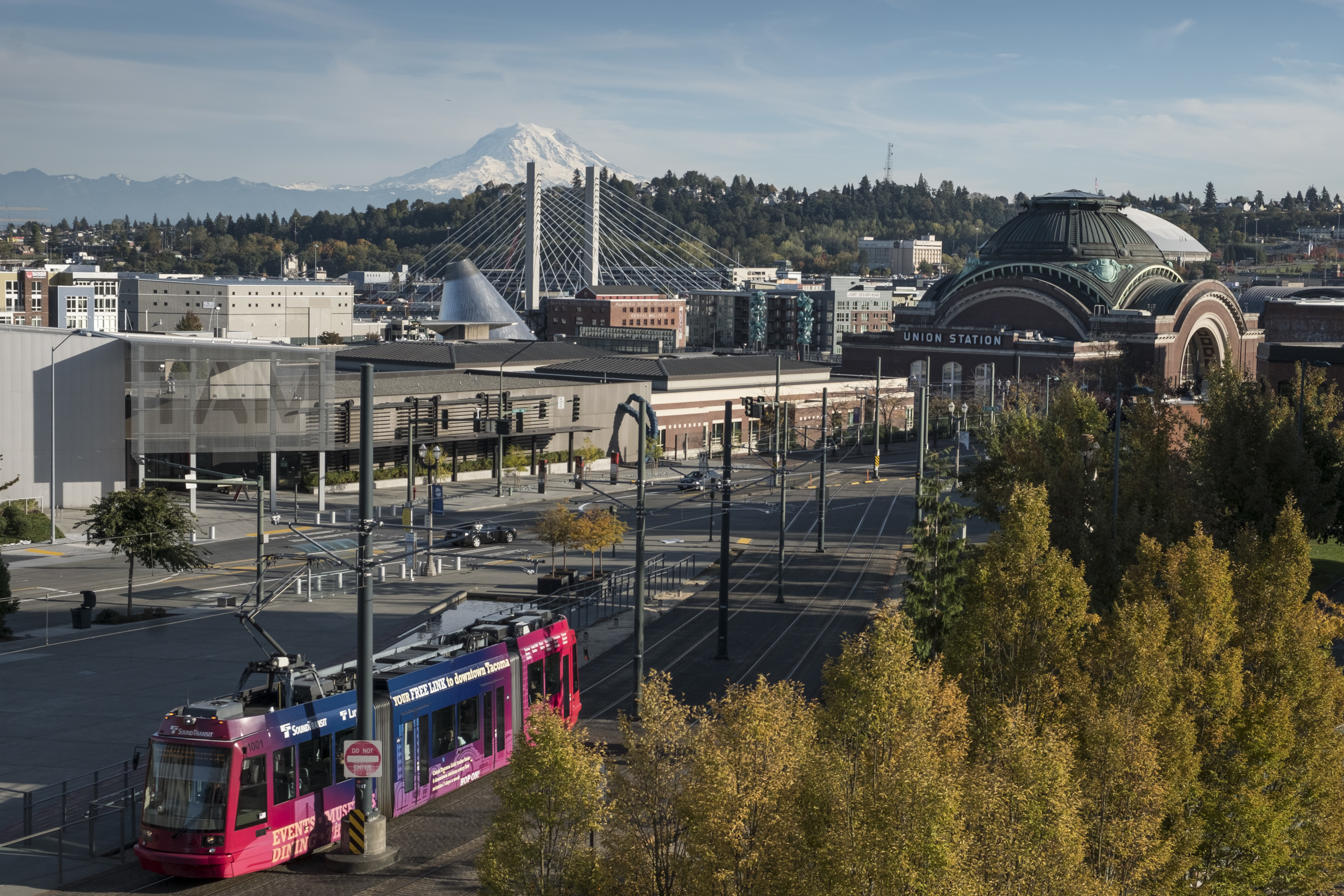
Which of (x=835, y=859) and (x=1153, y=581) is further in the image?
(x=1153, y=581)

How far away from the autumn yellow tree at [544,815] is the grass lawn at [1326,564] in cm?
3944

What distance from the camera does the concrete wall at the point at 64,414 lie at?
60.1 meters

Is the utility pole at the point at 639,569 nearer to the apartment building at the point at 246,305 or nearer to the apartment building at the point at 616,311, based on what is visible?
the apartment building at the point at 616,311

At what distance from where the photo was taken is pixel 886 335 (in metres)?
135

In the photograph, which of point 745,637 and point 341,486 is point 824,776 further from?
point 341,486

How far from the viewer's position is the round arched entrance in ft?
428

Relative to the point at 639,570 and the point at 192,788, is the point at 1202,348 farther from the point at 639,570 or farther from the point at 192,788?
the point at 192,788

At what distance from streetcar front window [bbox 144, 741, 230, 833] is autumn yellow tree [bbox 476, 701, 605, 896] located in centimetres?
539

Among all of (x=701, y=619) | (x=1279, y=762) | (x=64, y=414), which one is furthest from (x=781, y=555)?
(x=64, y=414)

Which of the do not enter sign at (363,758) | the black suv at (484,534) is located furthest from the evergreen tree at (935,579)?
the black suv at (484,534)

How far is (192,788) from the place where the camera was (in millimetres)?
19672

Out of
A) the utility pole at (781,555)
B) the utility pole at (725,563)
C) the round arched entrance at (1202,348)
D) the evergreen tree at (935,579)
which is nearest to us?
Result: the evergreen tree at (935,579)

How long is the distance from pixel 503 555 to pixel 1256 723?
34.1 metres

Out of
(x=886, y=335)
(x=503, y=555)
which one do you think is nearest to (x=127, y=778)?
(x=503, y=555)
